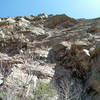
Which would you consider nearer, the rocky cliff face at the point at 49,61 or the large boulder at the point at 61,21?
the rocky cliff face at the point at 49,61

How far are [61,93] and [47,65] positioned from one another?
3.36m

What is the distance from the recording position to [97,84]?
11.2 metres

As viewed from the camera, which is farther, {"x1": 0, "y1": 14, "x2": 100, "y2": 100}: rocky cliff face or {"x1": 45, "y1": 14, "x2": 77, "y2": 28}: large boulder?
{"x1": 45, "y1": 14, "x2": 77, "y2": 28}: large boulder

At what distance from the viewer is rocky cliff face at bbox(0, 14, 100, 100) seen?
10.5 meters

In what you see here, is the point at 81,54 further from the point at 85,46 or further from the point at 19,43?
the point at 19,43

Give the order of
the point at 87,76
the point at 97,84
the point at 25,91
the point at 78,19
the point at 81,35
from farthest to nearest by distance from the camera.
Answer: the point at 78,19
the point at 81,35
the point at 87,76
the point at 97,84
the point at 25,91

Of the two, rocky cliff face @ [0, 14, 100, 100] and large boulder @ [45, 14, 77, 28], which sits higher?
large boulder @ [45, 14, 77, 28]

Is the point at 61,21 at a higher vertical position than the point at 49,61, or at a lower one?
higher

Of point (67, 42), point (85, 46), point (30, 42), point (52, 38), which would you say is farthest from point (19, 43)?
point (85, 46)

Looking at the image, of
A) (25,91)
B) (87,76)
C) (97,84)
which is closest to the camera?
(25,91)

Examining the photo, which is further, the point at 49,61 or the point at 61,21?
the point at 61,21

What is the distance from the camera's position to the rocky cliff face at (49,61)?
10.5 metres

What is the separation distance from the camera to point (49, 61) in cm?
1439

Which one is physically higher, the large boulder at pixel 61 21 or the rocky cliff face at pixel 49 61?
the large boulder at pixel 61 21
